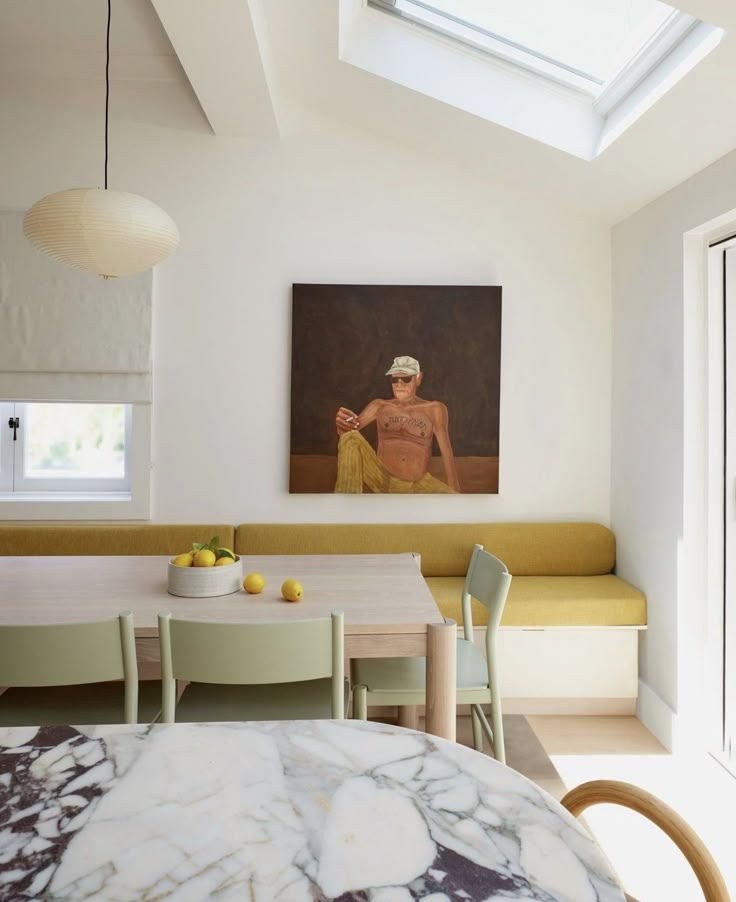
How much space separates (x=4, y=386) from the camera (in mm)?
3629

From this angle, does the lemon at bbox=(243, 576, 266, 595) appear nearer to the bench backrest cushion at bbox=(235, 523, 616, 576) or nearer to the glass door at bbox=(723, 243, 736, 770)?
the bench backrest cushion at bbox=(235, 523, 616, 576)

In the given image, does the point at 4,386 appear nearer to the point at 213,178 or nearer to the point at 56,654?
the point at 213,178

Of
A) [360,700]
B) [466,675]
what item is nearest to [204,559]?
[360,700]

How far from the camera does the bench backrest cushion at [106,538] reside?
3506 millimetres

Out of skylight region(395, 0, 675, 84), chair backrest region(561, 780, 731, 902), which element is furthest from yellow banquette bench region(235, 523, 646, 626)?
chair backrest region(561, 780, 731, 902)

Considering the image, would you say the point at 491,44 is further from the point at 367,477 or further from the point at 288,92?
the point at 367,477

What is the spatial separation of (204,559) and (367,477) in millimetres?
1564

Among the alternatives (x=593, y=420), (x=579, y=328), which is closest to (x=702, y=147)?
(x=579, y=328)

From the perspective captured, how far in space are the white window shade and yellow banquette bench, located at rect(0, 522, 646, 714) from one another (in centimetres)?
76

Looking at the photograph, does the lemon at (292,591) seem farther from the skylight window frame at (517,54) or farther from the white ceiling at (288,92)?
the skylight window frame at (517,54)

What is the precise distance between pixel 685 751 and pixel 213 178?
3.60 m

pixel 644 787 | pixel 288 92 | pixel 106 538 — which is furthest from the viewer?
pixel 288 92

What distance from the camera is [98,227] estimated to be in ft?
6.63

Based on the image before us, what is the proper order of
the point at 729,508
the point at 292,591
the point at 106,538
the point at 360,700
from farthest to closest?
the point at 106,538 → the point at 729,508 → the point at 360,700 → the point at 292,591
